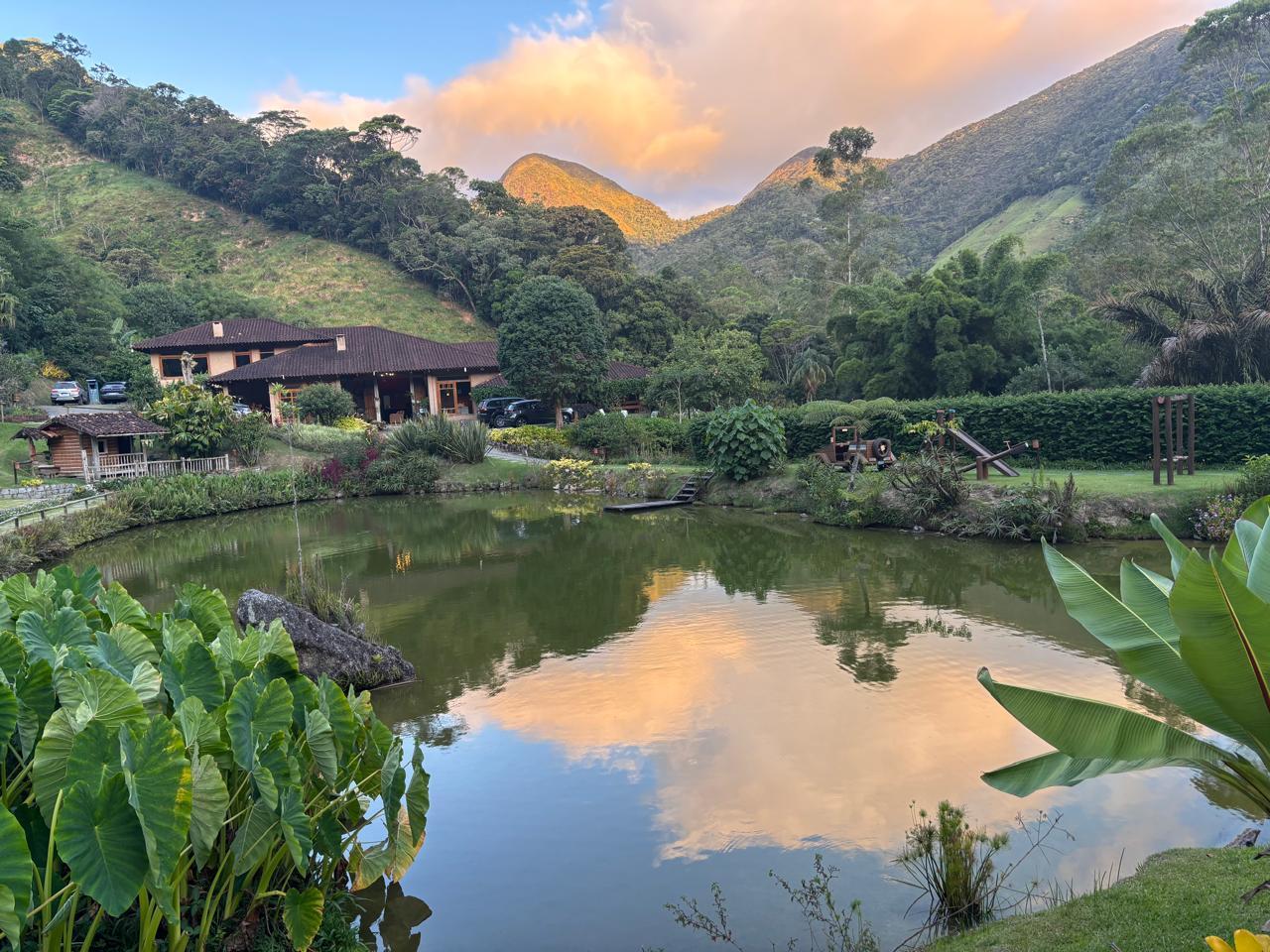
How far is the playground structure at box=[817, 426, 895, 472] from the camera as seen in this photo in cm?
2070

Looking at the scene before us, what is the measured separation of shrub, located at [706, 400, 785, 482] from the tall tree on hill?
94.9ft

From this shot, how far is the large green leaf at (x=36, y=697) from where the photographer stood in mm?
3729

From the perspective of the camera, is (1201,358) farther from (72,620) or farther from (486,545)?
(72,620)

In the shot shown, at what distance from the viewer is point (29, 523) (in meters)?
17.4

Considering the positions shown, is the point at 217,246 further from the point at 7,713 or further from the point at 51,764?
the point at 51,764

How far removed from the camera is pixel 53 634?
482 centimetres

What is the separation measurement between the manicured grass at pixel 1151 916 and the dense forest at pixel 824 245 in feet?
67.6

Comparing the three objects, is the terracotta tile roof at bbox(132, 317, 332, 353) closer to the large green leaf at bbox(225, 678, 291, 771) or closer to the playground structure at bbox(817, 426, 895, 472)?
the playground structure at bbox(817, 426, 895, 472)

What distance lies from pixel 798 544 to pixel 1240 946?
14845 mm

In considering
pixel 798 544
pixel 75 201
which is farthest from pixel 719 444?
pixel 75 201

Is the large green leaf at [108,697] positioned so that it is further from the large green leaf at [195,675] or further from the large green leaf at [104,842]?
the large green leaf at [195,675]

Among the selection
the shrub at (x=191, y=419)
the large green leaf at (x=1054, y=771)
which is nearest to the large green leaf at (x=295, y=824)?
the large green leaf at (x=1054, y=771)

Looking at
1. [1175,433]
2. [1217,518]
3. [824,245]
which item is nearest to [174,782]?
[1217,518]

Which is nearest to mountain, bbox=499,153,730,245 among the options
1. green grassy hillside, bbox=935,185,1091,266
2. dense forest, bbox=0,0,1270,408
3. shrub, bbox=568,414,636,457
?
dense forest, bbox=0,0,1270,408
